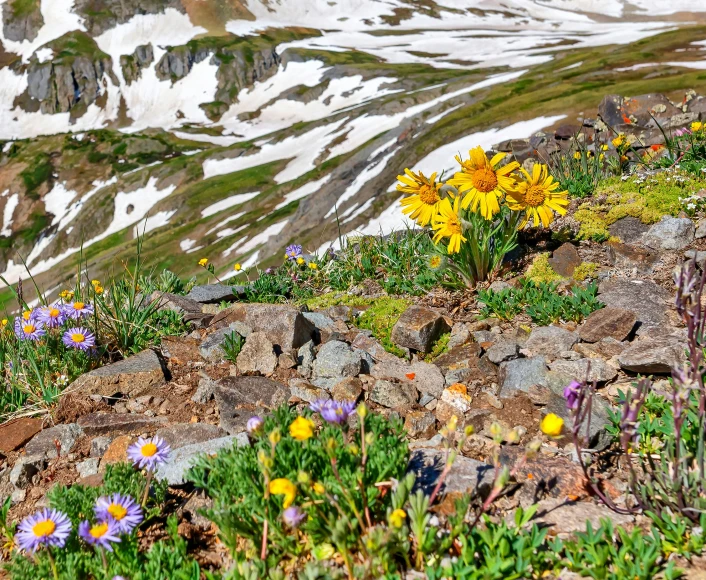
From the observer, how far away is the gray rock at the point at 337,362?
4891 mm

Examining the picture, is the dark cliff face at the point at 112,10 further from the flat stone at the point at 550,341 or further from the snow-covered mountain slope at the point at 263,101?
the flat stone at the point at 550,341

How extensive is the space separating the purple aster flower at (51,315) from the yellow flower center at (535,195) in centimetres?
487

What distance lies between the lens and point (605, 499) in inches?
114

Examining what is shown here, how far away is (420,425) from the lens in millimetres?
4062

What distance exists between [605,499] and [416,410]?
1.69 metres

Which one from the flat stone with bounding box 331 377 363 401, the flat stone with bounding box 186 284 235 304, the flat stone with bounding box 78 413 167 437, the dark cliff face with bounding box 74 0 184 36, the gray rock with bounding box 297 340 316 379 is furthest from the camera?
the dark cliff face with bounding box 74 0 184 36

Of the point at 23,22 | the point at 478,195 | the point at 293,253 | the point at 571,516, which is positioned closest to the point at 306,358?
the point at 478,195

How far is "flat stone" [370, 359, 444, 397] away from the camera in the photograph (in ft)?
15.1

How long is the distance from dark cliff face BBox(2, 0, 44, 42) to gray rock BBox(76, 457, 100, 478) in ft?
613

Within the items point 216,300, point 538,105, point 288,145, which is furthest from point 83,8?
point 216,300

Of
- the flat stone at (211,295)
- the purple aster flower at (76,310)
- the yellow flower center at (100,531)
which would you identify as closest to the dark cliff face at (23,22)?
the flat stone at (211,295)

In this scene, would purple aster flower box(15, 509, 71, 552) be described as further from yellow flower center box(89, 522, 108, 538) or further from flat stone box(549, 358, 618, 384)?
flat stone box(549, 358, 618, 384)

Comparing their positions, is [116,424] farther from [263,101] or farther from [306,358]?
[263,101]

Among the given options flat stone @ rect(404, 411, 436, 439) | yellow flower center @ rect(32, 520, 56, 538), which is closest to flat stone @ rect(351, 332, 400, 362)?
flat stone @ rect(404, 411, 436, 439)
